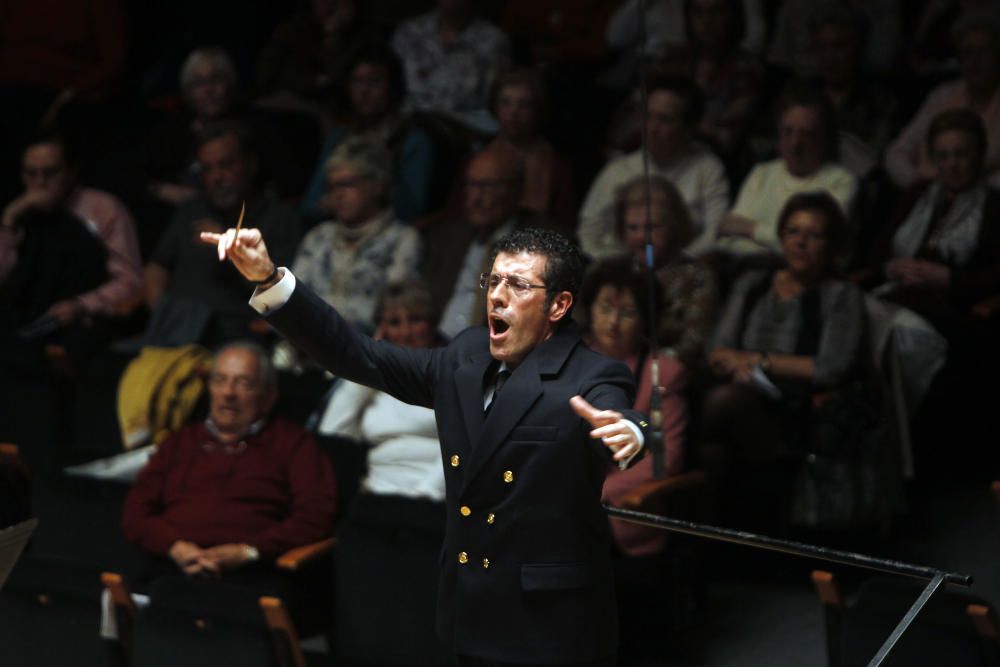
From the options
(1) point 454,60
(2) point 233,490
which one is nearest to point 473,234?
(1) point 454,60

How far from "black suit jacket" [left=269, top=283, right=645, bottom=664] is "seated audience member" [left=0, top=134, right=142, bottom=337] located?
9.73 ft

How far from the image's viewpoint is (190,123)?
6.10 meters

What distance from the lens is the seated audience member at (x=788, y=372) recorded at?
4426mm

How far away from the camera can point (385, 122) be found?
18.6 ft

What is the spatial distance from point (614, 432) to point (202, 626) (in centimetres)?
162

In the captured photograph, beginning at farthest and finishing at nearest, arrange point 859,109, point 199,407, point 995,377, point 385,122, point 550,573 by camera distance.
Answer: point 385,122 < point 859,109 < point 199,407 < point 995,377 < point 550,573

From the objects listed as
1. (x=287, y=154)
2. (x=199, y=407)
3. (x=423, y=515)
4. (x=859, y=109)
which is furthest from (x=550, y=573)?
(x=287, y=154)

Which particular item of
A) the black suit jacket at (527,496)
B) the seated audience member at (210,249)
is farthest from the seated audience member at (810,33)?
the black suit jacket at (527,496)

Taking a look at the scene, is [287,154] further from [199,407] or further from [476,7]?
[199,407]

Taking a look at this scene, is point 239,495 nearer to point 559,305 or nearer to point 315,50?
point 559,305

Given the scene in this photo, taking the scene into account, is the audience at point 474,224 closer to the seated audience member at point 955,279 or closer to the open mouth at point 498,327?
the seated audience member at point 955,279

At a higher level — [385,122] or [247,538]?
[385,122]

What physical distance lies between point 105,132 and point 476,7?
160 cm

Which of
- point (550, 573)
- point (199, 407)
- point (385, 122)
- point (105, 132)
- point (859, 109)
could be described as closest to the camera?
point (550, 573)
